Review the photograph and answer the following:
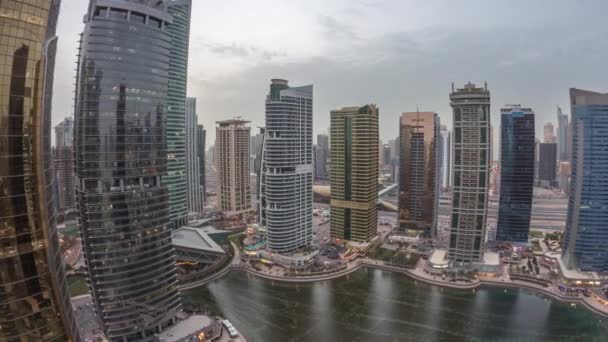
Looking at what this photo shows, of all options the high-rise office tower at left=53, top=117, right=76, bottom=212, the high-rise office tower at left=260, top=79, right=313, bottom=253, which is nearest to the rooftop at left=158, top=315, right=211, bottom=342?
the high-rise office tower at left=260, top=79, right=313, bottom=253

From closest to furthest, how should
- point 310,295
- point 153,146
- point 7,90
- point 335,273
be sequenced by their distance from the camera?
point 7,90 < point 153,146 < point 310,295 < point 335,273

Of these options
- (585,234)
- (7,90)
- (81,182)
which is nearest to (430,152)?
(585,234)

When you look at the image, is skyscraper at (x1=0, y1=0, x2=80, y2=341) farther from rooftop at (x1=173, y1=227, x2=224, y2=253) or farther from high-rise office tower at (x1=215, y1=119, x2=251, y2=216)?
high-rise office tower at (x1=215, y1=119, x2=251, y2=216)

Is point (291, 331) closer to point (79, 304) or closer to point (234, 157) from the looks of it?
point (79, 304)

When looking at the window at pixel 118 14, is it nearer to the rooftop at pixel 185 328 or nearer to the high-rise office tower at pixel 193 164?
the rooftop at pixel 185 328

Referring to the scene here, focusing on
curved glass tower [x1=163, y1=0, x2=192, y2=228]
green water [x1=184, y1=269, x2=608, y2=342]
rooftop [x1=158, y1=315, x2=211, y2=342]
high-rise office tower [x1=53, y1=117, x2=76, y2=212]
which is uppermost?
curved glass tower [x1=163, y1=0, x2=192, y2=228]

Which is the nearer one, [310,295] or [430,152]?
[310,295]

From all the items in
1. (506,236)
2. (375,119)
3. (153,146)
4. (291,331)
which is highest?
(375,119)
